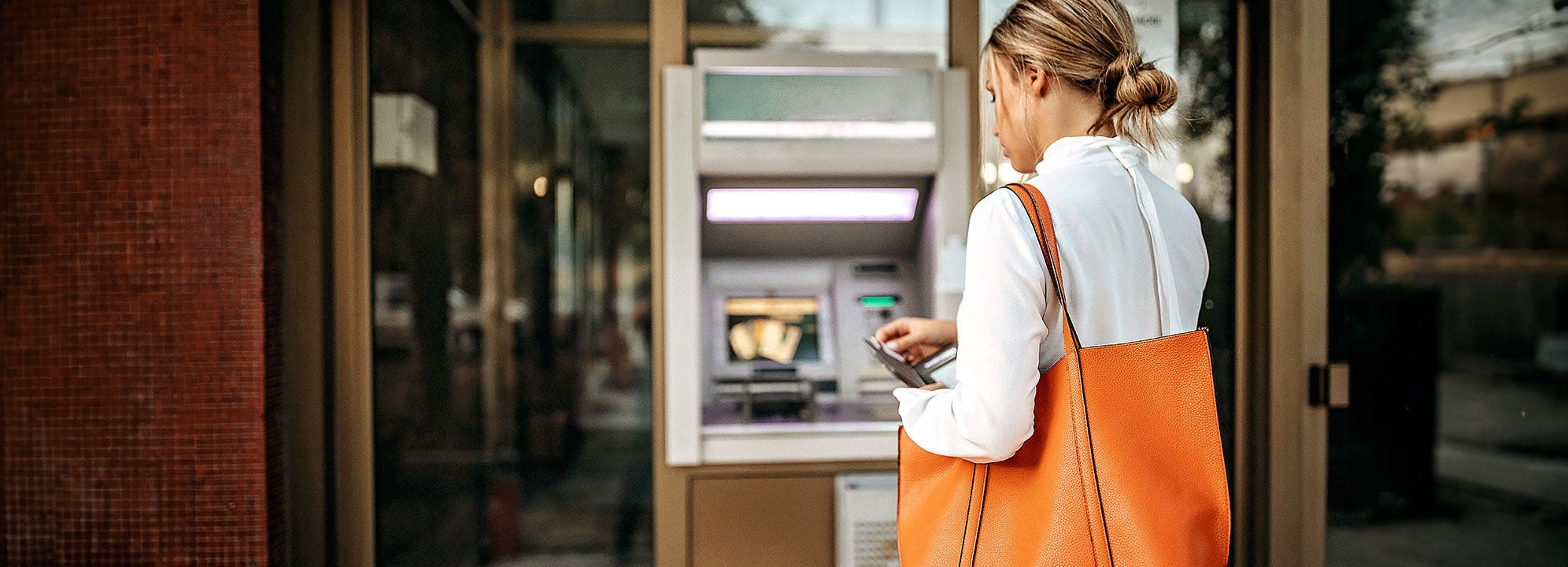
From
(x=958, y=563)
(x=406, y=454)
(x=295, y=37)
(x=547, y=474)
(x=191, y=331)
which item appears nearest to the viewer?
(x=958, y=563)

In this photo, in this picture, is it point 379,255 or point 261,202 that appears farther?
point 379,255

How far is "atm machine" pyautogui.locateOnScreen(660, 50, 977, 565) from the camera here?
2.35m

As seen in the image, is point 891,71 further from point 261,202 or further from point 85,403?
point 85,403

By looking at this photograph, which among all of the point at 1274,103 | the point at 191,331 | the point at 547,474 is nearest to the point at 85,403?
the point at 191,331

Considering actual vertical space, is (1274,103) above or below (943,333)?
above

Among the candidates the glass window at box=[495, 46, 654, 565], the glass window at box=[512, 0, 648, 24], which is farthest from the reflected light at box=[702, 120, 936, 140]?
the glass window at box=[495, 46, 654, 565]

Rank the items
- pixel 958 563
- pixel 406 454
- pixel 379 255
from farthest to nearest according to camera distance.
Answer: pixel 406 454 < pixel 379 255 < pixel 958 563

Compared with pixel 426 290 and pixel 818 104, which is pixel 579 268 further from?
pixel 818 104

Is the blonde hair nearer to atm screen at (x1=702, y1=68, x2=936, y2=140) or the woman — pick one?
the woman

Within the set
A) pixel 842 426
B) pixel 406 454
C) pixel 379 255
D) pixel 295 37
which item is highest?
pixel 295 37

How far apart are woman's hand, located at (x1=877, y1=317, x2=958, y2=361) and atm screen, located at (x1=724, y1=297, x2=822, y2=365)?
114cm

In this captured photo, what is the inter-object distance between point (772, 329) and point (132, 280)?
1.91m

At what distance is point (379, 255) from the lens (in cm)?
271

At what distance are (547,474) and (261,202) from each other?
213 cm
